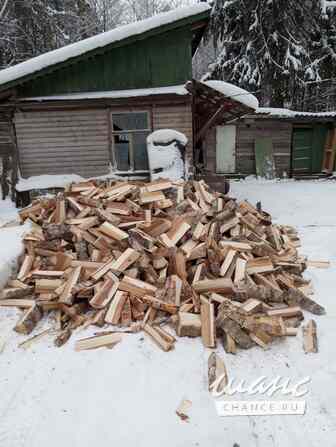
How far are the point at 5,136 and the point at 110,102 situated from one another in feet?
10.6

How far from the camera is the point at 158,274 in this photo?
3.68 m

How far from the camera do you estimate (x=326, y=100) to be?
675 inches

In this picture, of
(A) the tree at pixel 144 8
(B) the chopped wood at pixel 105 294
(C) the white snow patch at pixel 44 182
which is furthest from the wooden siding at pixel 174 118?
(A) the tree at pixel 144 8

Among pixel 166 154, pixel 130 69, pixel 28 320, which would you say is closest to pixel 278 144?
pixel 166 154

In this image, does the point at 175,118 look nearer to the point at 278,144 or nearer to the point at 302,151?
the point at 278,144

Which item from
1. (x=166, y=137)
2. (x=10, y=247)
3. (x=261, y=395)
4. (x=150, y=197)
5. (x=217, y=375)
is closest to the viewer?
(x=261, y=395)

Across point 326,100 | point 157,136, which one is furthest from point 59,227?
point 326,100

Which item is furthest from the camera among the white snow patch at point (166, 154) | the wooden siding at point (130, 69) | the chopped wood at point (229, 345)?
the wooden siding at point (130, 69)

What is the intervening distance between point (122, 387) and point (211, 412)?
750mm

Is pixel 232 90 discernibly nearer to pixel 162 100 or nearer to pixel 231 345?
pixel 162 100

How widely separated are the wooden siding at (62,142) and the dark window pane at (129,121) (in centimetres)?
31

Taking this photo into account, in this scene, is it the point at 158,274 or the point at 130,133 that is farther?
the point at 130,133

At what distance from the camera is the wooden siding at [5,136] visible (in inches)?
309

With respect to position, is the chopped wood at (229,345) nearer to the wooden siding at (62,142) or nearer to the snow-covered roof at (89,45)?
the wooden siding at (62,142)
